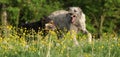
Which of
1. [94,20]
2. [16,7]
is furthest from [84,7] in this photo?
[16,7]

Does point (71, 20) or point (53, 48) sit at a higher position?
point (53, 48)

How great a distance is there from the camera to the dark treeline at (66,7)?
78.2 feet

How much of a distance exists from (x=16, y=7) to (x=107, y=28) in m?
4.84

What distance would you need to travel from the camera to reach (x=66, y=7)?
25547 millimetres

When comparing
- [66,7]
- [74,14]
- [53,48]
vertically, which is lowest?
[66,7]

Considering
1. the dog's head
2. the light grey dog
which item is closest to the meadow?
the dog's head

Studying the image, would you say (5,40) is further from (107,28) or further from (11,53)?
(107,28)

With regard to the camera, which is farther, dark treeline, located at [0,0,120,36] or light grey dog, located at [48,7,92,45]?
dark treeline, located at [0,0,120,36]

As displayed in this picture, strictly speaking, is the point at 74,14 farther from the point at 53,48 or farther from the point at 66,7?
the point at 66,7

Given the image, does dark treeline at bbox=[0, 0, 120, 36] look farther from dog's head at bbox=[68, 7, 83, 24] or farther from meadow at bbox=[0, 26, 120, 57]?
meadow at bbox=[0, 26, 120, 57]

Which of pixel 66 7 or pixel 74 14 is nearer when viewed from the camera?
pixel 74 14

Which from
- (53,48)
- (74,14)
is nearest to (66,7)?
(74,14)

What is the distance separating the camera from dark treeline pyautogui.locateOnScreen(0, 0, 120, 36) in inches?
939

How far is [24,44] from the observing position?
9008 mm
